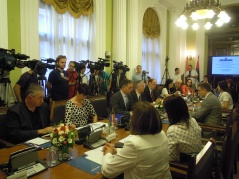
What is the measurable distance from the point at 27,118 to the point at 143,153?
4.74ft

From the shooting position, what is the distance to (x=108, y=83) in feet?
17.9

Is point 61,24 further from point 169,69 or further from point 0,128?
point 169,69

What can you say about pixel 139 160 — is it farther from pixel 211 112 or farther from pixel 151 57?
→ pixel 151 57

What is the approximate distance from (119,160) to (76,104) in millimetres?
1589

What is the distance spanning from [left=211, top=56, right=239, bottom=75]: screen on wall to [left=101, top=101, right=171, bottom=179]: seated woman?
335 inches

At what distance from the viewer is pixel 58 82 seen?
3801mm

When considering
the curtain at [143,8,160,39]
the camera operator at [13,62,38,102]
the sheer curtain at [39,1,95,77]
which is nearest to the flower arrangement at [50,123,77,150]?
the camera operator at [13,62,38,102]

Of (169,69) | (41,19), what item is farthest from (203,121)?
(169,69)

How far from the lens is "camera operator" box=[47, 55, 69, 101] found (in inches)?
149

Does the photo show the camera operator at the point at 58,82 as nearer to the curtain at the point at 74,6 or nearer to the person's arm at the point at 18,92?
the person's arm at the point at 18,92

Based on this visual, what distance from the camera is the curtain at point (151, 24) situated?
25.5ft

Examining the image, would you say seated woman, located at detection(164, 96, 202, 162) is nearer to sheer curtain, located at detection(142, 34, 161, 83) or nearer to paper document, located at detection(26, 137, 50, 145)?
paper document, located at detection(26, 137, 50, 145)

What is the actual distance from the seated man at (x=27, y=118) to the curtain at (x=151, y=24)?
6194 millimetres

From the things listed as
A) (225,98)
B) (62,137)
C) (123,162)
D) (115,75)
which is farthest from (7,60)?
(225,98)
